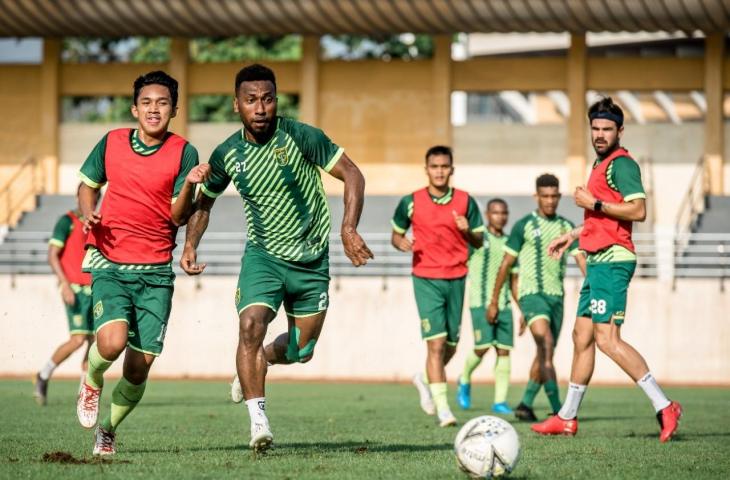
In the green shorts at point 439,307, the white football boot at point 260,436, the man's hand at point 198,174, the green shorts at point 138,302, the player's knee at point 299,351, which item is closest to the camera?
the white football boot at point 260,436

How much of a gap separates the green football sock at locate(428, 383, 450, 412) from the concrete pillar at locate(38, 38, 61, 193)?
23209 millimetres

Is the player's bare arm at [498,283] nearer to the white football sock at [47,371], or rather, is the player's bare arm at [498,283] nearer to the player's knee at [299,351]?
the player's knee at [299,351]

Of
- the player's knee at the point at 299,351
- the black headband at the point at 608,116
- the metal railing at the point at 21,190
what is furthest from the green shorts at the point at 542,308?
the metal railing at the point at 21,190

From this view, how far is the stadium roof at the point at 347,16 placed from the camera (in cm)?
2883

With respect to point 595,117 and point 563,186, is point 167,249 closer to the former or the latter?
point 595,117

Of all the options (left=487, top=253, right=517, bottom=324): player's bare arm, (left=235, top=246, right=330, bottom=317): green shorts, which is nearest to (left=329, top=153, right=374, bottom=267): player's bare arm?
(left=235, top=246, right=330, bottom=317): green shorts

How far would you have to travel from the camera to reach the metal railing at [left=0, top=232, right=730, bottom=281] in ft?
78.0

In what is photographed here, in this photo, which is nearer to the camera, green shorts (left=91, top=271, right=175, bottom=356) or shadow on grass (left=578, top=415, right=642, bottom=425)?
green shorts (left=91, top=271, right=175, bottom=356)

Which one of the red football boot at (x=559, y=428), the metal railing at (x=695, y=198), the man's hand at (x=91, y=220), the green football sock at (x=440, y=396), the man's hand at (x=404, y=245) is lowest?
the red football boot at (x=559, y=428)

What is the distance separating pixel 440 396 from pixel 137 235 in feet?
14.1

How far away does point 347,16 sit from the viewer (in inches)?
1165

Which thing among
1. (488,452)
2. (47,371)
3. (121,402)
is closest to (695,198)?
(47,371)

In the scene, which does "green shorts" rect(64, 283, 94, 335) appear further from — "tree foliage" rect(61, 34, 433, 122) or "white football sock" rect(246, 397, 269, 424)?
"tree foliage" rect(61, 34, 433, 122)

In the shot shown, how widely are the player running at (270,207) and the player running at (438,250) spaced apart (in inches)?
144
